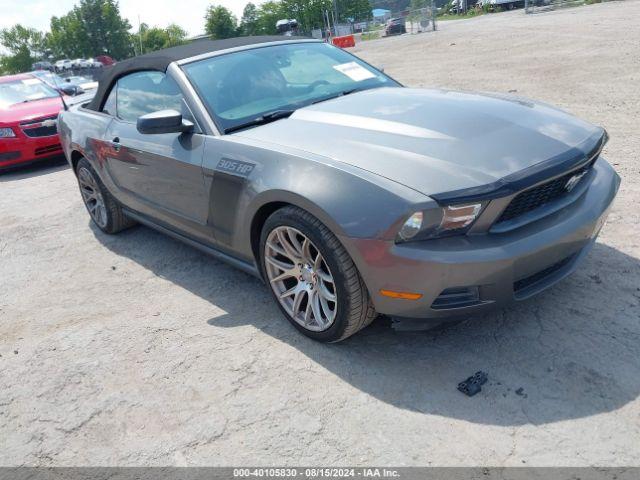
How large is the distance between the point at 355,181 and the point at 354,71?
185 cm

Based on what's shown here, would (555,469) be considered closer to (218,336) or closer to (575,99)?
(218,336)

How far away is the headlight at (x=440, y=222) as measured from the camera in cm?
248

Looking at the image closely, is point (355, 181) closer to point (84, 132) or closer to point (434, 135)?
point (434, 135)

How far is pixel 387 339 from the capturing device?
122 inches

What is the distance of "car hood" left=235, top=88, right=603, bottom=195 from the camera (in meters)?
2.59

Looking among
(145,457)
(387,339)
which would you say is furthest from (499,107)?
(145,457)

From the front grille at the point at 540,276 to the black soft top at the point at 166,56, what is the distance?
8.64ft

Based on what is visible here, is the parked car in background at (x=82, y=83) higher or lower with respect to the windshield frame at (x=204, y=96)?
lower

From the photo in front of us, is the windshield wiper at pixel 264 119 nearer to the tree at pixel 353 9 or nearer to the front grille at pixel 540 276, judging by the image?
the front grille at pixel 540 276

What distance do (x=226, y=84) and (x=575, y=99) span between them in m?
5.62

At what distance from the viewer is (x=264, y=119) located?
3.52 meters

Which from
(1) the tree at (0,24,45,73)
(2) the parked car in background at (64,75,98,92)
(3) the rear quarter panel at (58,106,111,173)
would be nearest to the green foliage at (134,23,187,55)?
(1) the tree at (0,24,45,73)

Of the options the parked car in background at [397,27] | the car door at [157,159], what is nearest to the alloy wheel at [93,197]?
the car door at [157,159]

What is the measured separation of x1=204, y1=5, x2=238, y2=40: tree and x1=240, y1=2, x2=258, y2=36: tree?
537 cm
